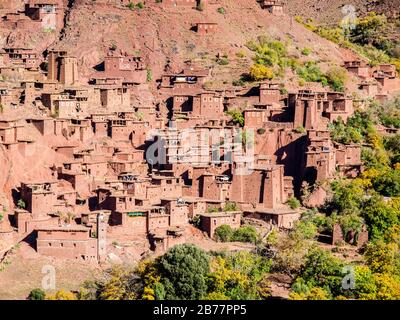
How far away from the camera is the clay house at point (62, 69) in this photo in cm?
5744

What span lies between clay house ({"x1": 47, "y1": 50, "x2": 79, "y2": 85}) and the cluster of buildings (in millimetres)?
58

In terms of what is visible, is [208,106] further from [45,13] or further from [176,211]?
[45,13]

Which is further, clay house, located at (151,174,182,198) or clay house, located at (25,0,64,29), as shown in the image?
clay house, located at (25,0,64,29)

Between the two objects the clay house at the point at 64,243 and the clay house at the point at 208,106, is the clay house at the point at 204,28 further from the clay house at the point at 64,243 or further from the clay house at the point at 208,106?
the clay house at the point at 64,243

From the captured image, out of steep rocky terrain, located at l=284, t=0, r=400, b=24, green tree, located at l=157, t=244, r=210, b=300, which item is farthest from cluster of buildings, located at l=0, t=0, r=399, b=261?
steep rocky terrain, located at l=284, t=0, r=400, b=24

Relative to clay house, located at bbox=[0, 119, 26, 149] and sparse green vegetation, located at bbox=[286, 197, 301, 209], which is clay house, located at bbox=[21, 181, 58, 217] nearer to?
clay house, located at bbox=[0, 119, 26, 149]

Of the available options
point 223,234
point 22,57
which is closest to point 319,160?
point 223,234

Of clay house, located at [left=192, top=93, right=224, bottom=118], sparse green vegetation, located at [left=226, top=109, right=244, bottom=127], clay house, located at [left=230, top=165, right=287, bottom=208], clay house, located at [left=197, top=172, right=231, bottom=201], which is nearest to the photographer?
clay house, located at [left=197, top=172, right=231, bottom=201]

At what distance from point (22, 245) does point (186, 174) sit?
362 inches

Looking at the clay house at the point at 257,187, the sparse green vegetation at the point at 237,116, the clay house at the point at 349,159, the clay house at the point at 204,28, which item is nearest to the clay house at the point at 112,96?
the sparse green vegetation at the point at 237,116

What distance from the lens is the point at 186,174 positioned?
5131cm

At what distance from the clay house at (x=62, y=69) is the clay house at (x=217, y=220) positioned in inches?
481

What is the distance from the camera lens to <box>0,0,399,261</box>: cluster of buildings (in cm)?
4644

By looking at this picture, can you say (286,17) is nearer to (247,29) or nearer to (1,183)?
(247,29)
